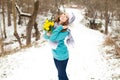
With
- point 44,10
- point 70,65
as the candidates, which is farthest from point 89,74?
point 44,10

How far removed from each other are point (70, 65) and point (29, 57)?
259 centimetres

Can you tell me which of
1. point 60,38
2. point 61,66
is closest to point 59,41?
point 60,38

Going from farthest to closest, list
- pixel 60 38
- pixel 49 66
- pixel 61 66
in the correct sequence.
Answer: pixel 49 66 < pixel 61 66 < pixel 60 38

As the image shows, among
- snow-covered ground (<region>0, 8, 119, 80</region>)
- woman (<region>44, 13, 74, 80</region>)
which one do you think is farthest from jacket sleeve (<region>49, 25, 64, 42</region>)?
snow-covered ground (<region>0, 8, 119, 80</region>)

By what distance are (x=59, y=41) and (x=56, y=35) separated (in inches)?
8.2

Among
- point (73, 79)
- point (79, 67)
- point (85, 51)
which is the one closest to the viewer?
point (73, 79)

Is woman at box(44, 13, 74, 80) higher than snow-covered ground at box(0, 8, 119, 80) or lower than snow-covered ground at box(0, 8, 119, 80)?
higher

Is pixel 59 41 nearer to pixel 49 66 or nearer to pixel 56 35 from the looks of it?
pixel 56 35

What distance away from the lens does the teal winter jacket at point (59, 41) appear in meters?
6.33

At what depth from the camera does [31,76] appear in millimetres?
9648

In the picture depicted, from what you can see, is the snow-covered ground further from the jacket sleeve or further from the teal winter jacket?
the jacket sleeve

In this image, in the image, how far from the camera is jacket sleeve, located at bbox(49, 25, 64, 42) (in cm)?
630

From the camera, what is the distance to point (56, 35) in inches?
251

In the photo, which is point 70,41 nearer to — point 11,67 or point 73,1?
point 11,67
